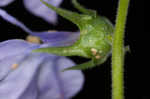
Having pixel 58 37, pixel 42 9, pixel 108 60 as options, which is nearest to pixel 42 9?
pixel 42 9

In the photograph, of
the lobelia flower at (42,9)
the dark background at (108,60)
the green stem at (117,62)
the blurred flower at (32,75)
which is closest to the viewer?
the green stem at (117,62)

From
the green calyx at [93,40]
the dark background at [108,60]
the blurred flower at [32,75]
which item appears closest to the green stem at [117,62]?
the green calyx at [93,40]

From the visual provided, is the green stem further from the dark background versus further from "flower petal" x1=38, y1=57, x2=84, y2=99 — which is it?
the dark background

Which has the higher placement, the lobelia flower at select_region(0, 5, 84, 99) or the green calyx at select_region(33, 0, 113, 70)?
the green calyx at select_region(33, 0, 113, 70)

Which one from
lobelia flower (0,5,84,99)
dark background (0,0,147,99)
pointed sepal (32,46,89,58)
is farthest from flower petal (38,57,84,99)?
dark background (0,0,147,99)

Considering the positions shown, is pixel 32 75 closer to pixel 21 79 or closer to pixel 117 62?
pixel 21 79

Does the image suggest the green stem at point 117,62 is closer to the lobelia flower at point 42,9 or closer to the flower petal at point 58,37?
the flower petal at point 58,37
